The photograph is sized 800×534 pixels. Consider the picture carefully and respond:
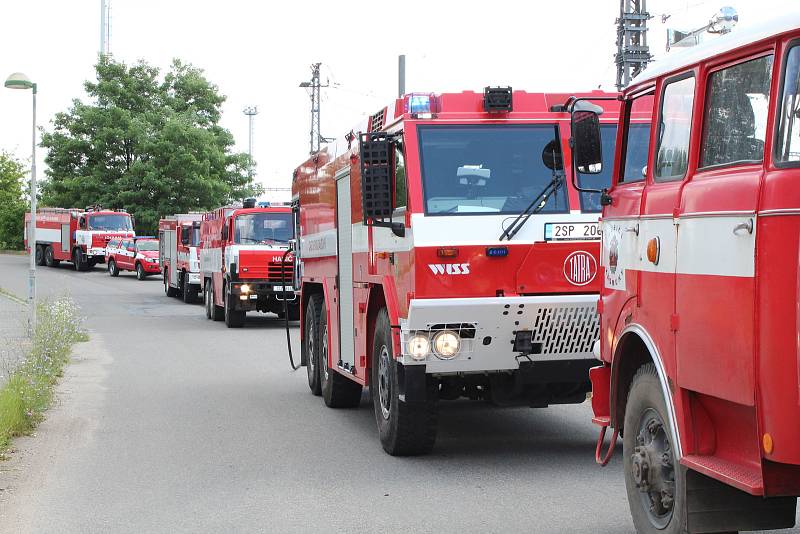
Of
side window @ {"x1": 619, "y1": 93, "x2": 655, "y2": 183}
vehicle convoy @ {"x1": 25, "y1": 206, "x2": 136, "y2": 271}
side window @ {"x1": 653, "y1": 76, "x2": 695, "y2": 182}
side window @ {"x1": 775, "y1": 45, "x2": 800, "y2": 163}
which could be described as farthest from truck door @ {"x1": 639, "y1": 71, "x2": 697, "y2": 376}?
vehicle convoy @ {"x1": 25, "y1": 206, "x2": 136, "y2": 271}

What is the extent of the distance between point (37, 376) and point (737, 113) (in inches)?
384

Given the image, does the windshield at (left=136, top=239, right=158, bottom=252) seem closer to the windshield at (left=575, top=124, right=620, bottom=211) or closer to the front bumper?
the windshield at (left=575, top=124, right=620, bottom=211)

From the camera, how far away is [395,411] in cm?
928

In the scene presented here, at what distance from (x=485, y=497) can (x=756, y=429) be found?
11.2ft

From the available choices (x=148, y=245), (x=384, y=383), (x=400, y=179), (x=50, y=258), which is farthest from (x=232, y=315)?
(x=50, y=258)

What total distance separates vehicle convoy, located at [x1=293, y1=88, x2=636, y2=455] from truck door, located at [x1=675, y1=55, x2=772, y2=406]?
339cm

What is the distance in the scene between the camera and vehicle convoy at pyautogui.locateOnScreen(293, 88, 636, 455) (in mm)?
8727

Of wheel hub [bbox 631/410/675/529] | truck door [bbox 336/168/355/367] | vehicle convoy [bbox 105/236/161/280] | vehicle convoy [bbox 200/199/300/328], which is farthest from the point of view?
vehicle convoy [bbox 105/236/161/280]

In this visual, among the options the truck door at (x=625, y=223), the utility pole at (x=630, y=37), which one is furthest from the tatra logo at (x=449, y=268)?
the utility pole at (x=630, y=37)

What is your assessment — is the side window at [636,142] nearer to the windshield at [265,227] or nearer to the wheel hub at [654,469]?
the wheel hub at [654,469]

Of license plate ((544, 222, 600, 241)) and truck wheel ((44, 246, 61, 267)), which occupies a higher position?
license plate ((544, 222, 600, 241))

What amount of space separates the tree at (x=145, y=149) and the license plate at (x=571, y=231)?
170ft

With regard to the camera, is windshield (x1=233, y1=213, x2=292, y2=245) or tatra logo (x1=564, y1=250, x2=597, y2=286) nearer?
tatra logo (x1=564, y1=250, x2=597, y2=286)

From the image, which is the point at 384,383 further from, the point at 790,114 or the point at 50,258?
the point at 50,258
